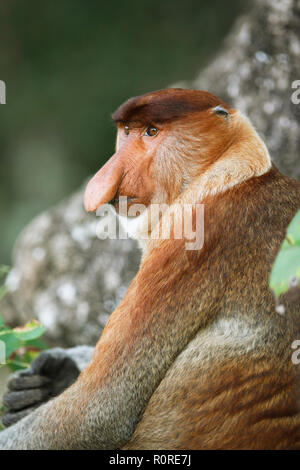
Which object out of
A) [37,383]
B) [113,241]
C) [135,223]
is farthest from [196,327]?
[113,241]

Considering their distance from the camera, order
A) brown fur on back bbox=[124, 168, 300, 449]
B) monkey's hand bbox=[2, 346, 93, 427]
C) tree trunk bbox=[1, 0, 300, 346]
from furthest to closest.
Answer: tree trunk bbox=[1, 0, 300, 346] < monkey's hand bbox=[2, 346, 93, 427] < brown fur on back bbox=[124, 168, 300, 449]

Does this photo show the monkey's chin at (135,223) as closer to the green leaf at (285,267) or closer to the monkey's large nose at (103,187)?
the monkey's large nose at (103,187)

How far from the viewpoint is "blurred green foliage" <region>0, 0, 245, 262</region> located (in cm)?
693

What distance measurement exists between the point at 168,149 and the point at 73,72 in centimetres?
569

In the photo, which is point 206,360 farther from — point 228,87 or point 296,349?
point 228,87

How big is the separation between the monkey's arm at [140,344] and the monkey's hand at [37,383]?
636 millimetres

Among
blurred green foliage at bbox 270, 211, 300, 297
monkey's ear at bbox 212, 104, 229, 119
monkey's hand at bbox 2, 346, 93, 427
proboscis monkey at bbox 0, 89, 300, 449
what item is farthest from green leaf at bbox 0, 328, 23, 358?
blurred green foliage at bbox 270, 211, 300, 297

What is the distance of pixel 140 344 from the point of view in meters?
2.00

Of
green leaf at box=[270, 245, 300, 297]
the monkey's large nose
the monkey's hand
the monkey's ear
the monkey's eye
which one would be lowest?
the monkey's hand

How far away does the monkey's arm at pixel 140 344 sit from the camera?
6.56 ft

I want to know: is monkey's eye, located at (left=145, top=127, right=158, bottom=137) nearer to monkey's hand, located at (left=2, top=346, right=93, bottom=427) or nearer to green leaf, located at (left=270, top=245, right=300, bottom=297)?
green leaf, located at (left=270, top=245, right=300, bottom=297)

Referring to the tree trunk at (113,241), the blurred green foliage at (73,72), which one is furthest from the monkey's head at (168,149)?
the blurred green foliage at (73,72)

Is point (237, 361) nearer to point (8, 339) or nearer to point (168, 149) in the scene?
point (168, 149)

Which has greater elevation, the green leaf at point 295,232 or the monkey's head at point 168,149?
the monkey's head at point 168,149
